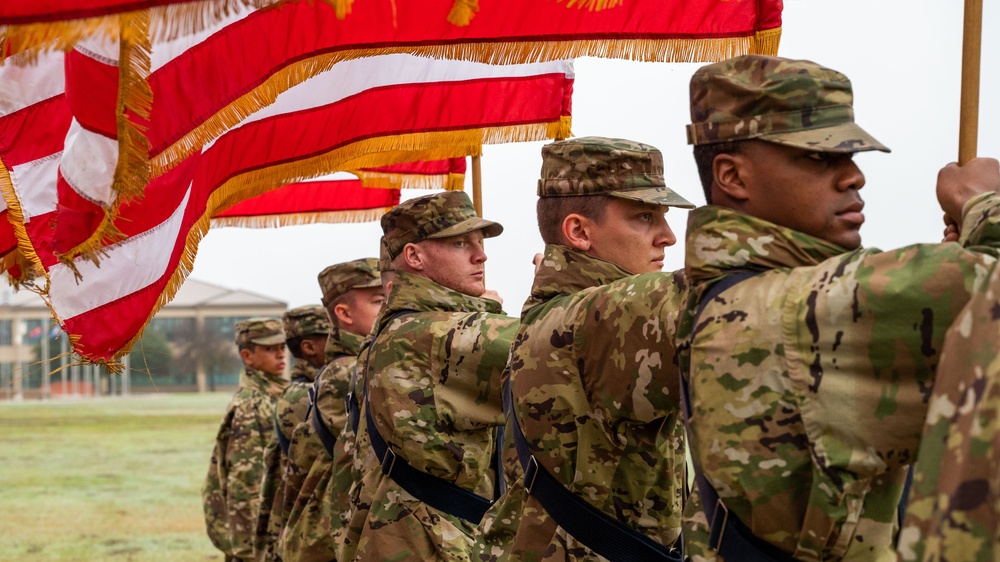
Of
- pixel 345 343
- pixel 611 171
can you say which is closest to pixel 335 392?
pixel 345 343

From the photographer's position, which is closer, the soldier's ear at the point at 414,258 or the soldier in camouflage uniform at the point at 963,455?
the soldier in camouflage uniform at the point at 963,455

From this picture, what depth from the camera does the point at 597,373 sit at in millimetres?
2871

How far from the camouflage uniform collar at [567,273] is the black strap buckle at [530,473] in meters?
0.43

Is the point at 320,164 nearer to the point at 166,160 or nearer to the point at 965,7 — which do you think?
the point at 166,160

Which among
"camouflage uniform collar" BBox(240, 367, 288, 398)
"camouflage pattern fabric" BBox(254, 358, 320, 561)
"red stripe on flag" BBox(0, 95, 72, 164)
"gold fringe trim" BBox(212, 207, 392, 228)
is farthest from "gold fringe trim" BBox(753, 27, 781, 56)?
"camouflage uniform collar" BBox(240, 367, 288, 398)

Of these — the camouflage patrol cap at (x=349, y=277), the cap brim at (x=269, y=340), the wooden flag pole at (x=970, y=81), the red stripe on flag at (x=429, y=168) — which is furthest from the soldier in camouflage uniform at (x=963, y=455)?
the cap brim at (x=269, y=340)

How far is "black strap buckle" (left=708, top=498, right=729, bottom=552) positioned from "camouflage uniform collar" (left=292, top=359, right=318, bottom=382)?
21.3 feet

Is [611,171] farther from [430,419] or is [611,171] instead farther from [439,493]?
[439,493]

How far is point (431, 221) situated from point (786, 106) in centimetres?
278

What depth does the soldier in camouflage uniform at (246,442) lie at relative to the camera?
383 inches

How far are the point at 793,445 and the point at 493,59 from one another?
132 inches

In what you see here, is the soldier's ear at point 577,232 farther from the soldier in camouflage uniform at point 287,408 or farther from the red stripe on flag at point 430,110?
the soldier in camouflage uniform at point 287,408

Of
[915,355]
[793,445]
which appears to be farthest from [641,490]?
[915,355]

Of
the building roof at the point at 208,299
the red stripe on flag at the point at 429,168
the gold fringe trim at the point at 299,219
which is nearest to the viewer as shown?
the red stripe on flag at the point at 429,168
